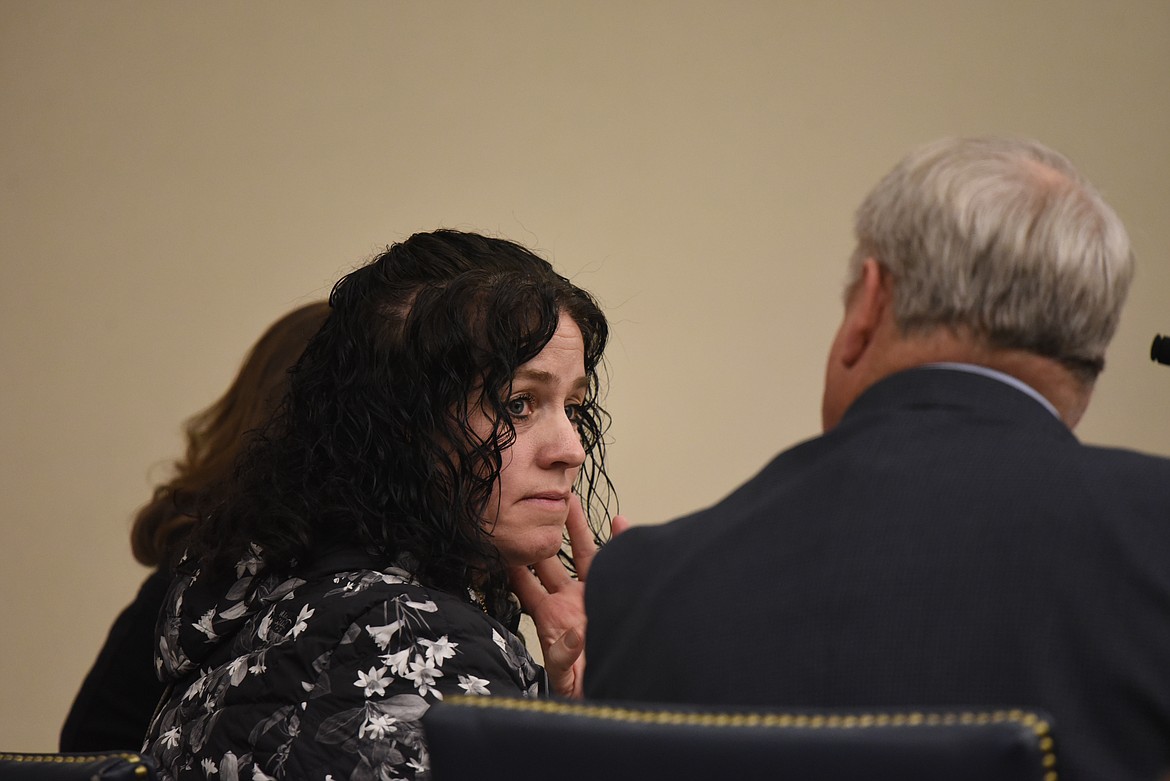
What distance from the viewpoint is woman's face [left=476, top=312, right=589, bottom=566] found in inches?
64.3

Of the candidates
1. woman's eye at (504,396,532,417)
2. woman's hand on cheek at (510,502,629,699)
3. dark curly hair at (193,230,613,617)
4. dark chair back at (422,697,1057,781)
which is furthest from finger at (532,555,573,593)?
dark chair back at (422,697,1057,781)

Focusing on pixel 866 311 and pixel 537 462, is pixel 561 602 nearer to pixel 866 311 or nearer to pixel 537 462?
pixel 537 462

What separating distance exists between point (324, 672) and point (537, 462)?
41 centimetres

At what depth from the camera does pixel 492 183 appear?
3.68 meters

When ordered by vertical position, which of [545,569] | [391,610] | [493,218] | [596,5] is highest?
[596,5]

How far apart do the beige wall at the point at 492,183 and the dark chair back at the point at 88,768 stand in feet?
8.32

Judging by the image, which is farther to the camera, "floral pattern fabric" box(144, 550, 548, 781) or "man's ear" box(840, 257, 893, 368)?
"floral pattern fabric" box(144, 550, 548, 781)

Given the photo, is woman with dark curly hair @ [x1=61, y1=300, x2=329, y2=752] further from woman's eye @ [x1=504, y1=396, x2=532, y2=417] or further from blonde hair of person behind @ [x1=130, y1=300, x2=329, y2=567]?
woman's eye @ [x1=504, y1=396, x2=532, y2=417]

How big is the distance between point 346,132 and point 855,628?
115 inches

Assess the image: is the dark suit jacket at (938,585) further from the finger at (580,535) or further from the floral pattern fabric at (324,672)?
the finger at (580,535)

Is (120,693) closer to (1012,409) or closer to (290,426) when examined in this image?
(290,426)

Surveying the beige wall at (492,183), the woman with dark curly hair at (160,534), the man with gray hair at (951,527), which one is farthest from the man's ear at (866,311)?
the beige wall at (492,183)

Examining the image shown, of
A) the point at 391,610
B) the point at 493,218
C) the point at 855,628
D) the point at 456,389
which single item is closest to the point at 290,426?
the point at 456,389

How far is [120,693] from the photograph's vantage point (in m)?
2.06
